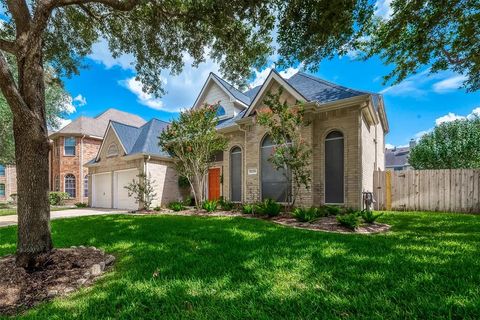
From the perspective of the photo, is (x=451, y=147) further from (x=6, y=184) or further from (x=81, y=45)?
(x=6, y=184)

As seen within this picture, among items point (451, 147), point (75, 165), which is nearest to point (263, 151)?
point (451, 147)

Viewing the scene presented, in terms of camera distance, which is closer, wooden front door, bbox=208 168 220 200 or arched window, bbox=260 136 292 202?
arched window, bbox=260 136 292 202

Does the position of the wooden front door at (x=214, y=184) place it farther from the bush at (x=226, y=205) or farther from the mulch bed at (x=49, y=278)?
the mulch bed at (x=49, y=278)

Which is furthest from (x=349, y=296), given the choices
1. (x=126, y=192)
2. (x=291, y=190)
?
(x=126, y=192)

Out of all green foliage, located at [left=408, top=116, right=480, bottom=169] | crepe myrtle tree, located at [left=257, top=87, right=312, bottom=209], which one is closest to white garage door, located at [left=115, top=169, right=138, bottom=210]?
crepe myrtle tree, located at [left=257, top=87, right=312, bottom=209]

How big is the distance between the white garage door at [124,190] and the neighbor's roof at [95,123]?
8.64 m

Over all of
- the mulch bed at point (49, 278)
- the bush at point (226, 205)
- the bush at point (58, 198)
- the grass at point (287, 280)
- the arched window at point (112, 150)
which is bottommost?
the bush at point (58, 198)

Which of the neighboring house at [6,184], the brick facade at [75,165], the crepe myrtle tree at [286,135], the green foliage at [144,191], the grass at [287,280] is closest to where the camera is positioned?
the grass at [287,280]

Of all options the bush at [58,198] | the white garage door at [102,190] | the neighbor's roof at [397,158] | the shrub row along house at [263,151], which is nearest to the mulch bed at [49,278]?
the shrub row along house at [263,151]

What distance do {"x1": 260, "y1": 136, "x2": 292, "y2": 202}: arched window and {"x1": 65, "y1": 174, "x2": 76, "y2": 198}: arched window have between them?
62.7 ft

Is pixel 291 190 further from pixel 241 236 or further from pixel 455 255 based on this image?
pixel 455 255

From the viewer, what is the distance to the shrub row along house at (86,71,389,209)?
31.1 feet

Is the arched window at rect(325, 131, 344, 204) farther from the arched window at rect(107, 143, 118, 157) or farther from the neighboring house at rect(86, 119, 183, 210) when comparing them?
the arched window at rect(107, 143, 118, 157)

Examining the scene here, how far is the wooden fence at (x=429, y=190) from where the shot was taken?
952 cm
